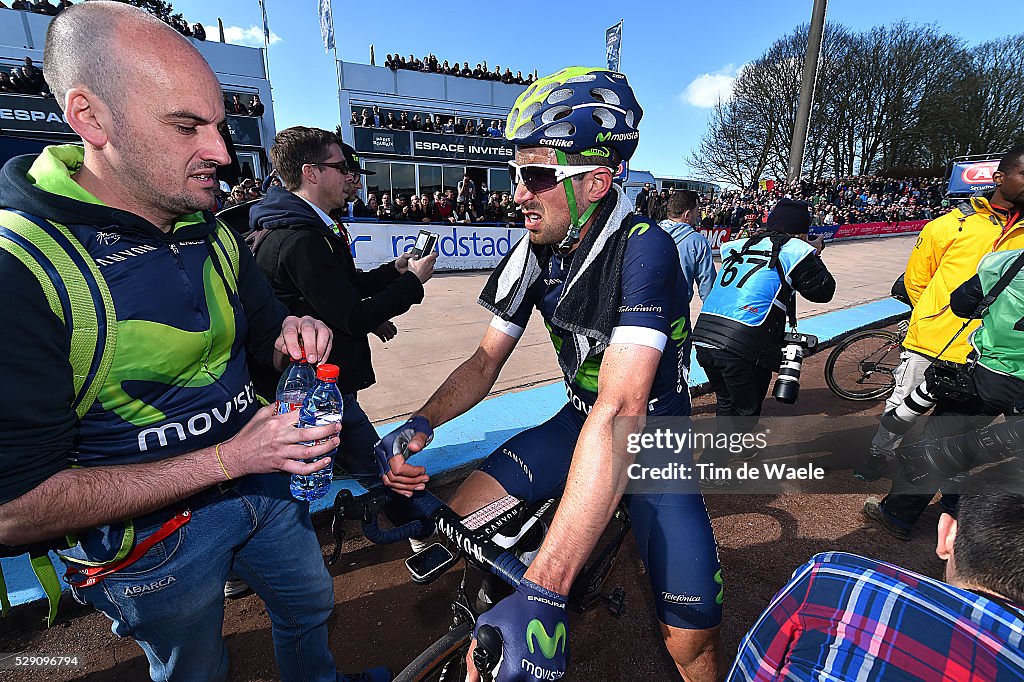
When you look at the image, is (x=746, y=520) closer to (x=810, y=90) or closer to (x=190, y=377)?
(x=190, y=377)

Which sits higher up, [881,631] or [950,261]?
[950,261]

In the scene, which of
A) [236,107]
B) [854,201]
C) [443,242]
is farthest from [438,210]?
[854,201]

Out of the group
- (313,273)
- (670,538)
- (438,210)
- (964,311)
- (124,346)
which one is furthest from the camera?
(438,210)

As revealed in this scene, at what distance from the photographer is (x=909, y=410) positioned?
12.8 feet

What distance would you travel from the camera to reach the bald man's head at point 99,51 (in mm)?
1403

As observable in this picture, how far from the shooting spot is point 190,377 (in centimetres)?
167

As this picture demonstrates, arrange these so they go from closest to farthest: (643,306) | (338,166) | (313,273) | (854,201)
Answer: (643,306), (313,273), (338,166), (854,201)

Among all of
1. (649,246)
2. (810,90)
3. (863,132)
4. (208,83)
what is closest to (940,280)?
(649,246)

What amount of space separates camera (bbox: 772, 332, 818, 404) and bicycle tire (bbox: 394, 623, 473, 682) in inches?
128

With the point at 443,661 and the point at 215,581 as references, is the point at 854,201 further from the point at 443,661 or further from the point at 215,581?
the point at 215,581

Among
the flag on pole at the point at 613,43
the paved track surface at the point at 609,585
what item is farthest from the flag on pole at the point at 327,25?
the paved track surface at the point at 609,585

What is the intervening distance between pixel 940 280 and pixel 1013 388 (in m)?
0.99

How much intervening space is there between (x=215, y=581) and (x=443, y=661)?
935 mm

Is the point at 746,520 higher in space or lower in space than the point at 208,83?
lower
